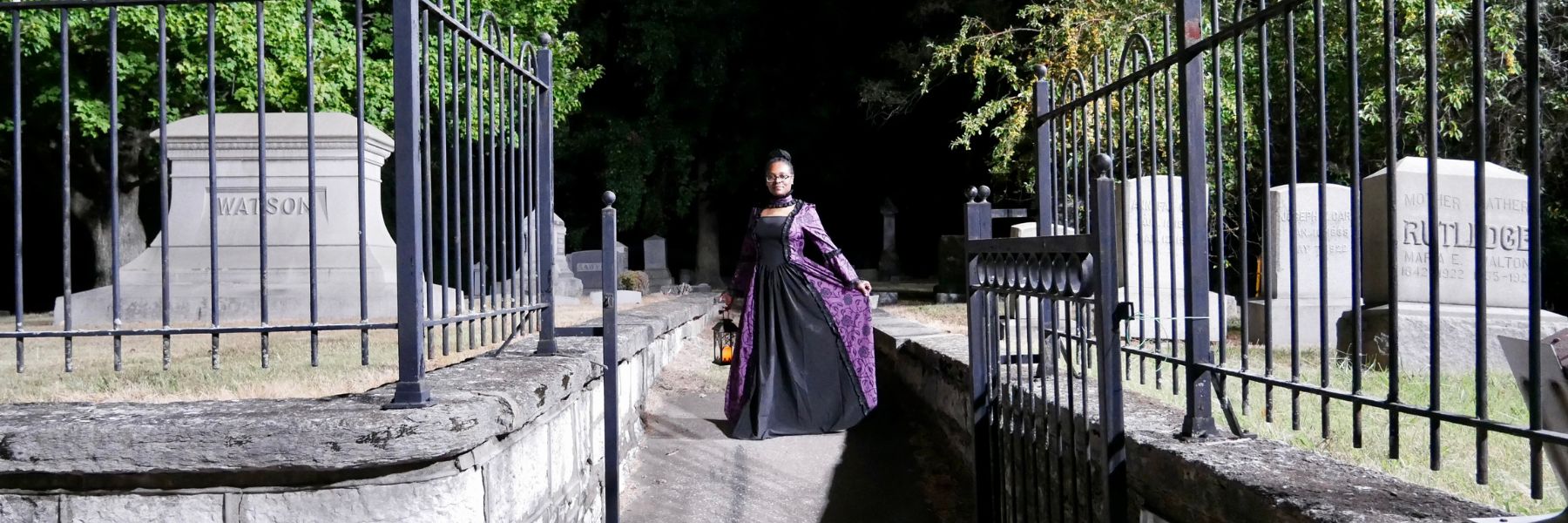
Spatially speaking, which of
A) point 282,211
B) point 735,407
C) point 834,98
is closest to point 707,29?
point 834,98

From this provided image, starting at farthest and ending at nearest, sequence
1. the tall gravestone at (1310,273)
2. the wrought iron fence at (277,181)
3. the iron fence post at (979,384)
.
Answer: the tall gravestone at (1310,273) < the iron fence post at (979,384) < the wrought iron fence at (277,181)

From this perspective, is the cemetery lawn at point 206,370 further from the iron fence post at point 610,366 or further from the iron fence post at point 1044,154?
the iron fence post at point 1044,154

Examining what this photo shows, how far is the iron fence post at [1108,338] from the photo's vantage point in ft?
7.06

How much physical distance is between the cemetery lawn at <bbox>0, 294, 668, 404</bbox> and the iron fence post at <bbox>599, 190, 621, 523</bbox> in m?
0.32

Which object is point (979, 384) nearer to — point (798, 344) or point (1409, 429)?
point (1409, 429)

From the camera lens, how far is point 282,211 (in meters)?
8.16

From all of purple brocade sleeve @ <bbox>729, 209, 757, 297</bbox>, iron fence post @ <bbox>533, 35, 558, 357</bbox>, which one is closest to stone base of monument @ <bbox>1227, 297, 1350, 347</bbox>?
purple brocade sleeve @ <bbox>729, 209, 757, 297</bbox>

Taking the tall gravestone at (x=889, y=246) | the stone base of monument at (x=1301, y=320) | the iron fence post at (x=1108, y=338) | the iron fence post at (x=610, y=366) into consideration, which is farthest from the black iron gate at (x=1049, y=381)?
the tall gravestone at (x=889, y=246)

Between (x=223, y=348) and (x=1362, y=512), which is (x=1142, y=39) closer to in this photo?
(x=1362, y=512)

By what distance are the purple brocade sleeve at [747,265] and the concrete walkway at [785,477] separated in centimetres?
75

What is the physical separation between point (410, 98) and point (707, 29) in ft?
60.1

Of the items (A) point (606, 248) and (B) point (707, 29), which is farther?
(B) point (707, 29)

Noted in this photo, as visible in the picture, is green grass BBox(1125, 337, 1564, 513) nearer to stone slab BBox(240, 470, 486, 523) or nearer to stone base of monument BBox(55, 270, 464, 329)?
stone slab BBox(240, 470, 486, 523)

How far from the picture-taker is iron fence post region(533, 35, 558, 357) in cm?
352
